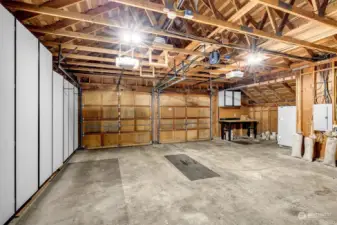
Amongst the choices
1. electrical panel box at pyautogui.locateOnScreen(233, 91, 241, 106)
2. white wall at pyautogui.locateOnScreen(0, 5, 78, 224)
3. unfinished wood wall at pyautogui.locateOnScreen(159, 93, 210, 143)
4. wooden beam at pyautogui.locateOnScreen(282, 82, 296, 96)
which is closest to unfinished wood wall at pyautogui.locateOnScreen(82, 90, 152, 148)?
unfinished wood wall at pyautogui.locateOnScreen(159, 93, 210, 143)

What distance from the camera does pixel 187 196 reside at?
2.75 meters

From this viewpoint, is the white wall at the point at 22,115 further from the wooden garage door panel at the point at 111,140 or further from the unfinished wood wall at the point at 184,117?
the unfinished wood wall at the point at 184,117

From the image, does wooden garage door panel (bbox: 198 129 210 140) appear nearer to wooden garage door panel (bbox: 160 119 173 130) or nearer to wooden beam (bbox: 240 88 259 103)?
wooden garage door panel (bbox: 160 119 173 130)

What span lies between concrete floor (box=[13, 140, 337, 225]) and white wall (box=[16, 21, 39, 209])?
0.39 metres

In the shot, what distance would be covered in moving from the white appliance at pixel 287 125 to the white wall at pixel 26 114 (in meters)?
7.64

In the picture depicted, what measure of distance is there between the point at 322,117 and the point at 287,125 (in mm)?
1922

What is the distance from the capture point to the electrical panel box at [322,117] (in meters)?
4.34

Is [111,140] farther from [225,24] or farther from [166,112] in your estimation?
[225,24]

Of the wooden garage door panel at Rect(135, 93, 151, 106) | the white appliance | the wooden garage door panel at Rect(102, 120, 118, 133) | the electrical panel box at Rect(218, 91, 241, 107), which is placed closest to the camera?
the white appliance

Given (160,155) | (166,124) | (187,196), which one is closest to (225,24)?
(187,196)

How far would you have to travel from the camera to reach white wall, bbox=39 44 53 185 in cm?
299

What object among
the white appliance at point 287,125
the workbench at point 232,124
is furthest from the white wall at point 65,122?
the white appliance at point 287,125

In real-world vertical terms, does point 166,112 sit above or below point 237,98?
below

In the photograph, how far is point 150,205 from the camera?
8.19ft
